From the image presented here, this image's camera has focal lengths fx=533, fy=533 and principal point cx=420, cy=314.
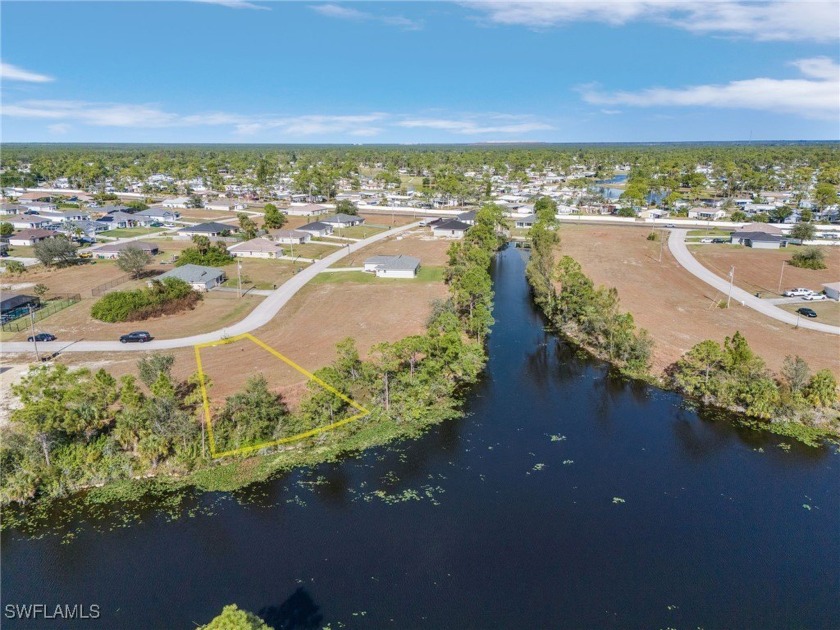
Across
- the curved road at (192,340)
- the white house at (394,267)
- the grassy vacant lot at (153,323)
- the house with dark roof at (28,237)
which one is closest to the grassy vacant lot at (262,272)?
the curved road at (192,340)

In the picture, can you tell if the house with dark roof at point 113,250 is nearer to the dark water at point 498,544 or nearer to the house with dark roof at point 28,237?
the house with dark roof at point 28,237

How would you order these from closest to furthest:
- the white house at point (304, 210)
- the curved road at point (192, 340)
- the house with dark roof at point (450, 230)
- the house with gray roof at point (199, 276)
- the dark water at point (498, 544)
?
1. the dark water at point (498, 544)
2. the curved road at point (192, 340)
3. the house with gray roof at point (199, 276)
4. the house with dark roof at point (450, 230)
5. the white house at point (304, 210)

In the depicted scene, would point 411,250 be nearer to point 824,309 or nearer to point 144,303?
point 144,303

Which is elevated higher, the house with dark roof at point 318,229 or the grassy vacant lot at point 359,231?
the house with dark roof at point 318,229

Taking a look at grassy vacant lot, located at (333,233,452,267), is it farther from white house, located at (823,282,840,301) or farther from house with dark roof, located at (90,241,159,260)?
white house, located at (823,282,840,301)
